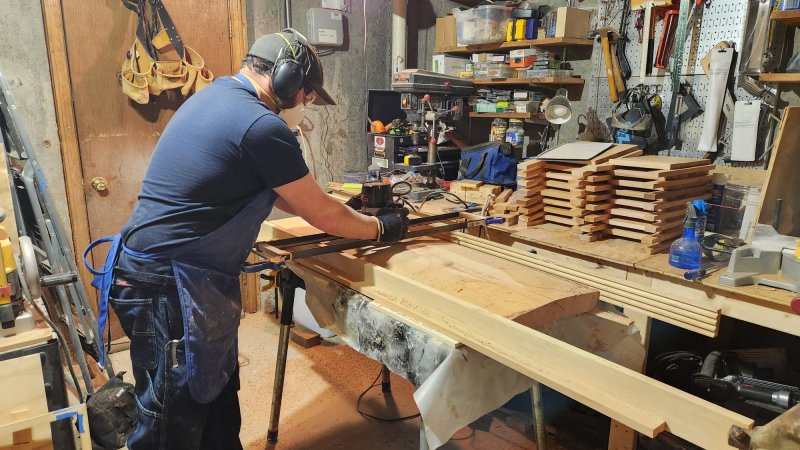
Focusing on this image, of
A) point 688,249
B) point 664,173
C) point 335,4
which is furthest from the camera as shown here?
point 335,4

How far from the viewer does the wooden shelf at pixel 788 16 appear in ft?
7.13

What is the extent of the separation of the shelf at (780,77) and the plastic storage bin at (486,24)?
1539 mm

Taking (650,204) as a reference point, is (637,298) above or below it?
below

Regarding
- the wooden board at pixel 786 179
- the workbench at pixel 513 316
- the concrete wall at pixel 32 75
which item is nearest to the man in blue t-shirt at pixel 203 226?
the workbench at pixel 513 316

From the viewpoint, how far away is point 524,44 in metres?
3.32

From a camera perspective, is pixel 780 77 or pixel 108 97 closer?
pixel 780 77

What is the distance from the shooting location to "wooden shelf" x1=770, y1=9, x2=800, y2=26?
2172 mm

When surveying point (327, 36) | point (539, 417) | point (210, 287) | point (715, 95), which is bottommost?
point (539, 417)

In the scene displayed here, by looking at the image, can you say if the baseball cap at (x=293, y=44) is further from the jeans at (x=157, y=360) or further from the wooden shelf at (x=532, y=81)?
the wooden shelf at (x=532, y=81)

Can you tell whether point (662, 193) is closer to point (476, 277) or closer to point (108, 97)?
point (476, 277)

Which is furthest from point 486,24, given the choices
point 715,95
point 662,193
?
point 662,193

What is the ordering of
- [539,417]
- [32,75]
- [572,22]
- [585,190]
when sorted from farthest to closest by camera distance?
[572,22] → [32,75] → [585,190] → [539,417]

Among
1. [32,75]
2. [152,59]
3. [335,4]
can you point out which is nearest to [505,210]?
[335,4]

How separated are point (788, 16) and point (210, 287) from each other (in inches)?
96.3
